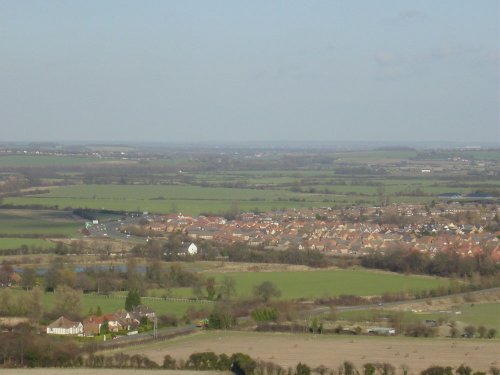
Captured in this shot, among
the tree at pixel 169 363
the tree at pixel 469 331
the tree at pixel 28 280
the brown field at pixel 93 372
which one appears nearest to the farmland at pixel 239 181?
the tree at pixel 28 280

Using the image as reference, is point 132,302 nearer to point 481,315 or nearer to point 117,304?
point 117,304

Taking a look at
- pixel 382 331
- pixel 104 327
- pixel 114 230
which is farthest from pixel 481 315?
pixel 114 230

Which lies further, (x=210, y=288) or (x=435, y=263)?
(x=435, y=263)

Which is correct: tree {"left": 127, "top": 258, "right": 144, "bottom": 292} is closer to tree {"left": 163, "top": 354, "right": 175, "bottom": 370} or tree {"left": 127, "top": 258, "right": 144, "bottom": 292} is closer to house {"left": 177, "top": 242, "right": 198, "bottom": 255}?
house {"left": 177, "top": 242, "right": 198, "bottom": 255}

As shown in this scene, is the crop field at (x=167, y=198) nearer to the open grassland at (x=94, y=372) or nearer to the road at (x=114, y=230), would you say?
the road at (x=114, y=230)

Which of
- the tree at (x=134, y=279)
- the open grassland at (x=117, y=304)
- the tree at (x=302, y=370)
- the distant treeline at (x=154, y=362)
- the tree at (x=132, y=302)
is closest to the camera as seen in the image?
the tree at (x=302, y=370)
